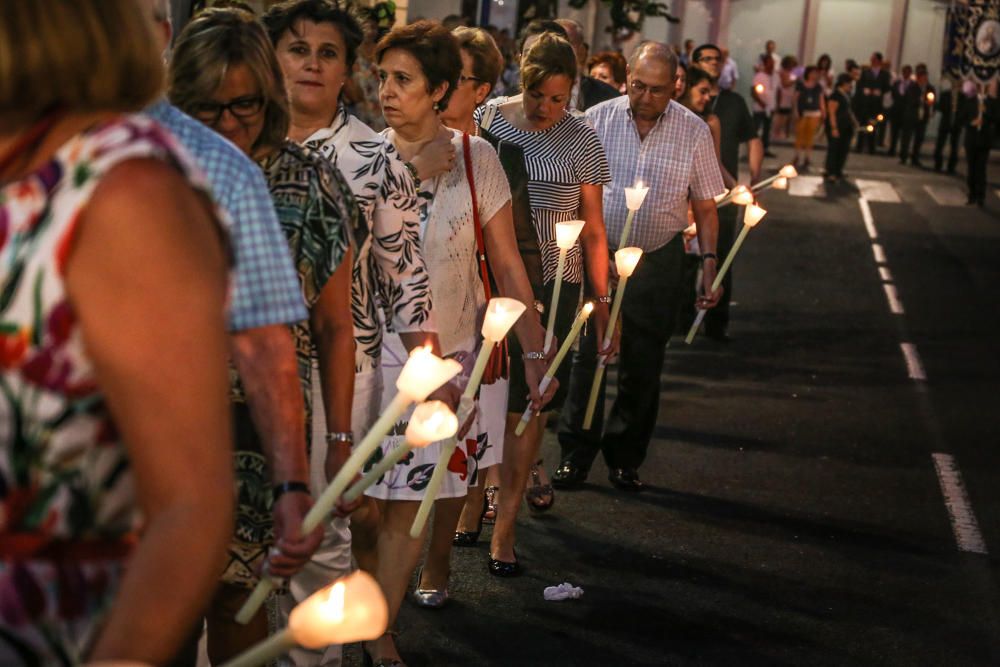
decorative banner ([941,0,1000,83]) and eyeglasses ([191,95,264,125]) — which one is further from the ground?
eyeglasses ([191,95,264,125])

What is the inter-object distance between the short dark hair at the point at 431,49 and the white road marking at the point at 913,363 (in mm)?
6611

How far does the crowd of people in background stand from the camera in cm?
158

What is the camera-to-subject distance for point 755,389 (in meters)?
9.71

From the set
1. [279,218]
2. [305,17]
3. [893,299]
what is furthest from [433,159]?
[893,299]

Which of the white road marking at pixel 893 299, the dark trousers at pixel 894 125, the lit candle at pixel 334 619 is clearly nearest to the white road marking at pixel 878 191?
the dark trousers at pixel 894 125

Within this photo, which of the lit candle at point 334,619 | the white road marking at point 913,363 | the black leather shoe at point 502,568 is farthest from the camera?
the white road marking at point 913,363

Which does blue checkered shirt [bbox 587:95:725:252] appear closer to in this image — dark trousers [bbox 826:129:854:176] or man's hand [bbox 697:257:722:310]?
man's hand [bbox 697:257:722:310]

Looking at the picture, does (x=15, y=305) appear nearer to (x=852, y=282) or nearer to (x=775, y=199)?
(x=852, y=282)

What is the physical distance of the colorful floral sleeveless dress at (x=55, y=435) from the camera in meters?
1.59

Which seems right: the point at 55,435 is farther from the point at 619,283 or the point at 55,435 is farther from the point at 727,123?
the point at 727,123

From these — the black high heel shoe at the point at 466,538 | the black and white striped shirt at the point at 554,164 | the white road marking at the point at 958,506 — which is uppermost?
the black and white striped shirt at the point at 554,164

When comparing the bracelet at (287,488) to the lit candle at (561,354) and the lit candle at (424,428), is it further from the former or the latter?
the lit candle at (561,354)

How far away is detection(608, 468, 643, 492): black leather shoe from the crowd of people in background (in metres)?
0.01

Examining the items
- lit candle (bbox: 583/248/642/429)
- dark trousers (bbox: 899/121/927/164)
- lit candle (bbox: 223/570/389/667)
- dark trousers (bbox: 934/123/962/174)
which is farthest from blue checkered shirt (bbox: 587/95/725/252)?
dark trousers (bbox: 899/121/927/164)
